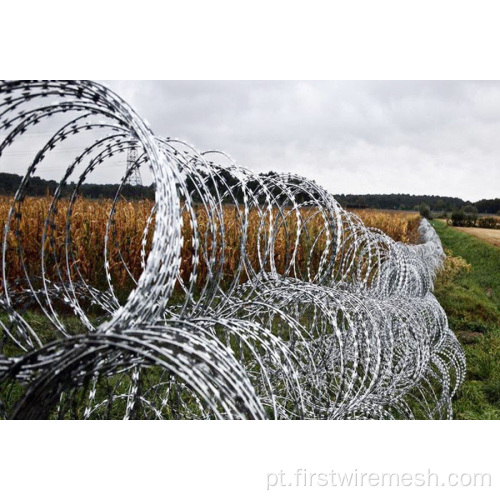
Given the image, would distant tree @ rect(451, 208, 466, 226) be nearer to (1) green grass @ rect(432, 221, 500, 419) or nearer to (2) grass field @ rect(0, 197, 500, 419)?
(1) green grass @ rect(432, 221, 500, 419)

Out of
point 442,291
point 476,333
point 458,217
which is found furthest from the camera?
point 458,217

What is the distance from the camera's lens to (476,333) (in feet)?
28.4

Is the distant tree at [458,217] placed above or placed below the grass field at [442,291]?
above

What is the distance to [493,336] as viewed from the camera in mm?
8305

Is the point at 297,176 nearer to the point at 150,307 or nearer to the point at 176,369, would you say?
the point at 150,307

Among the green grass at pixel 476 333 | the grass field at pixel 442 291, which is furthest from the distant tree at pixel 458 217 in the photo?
the grass field at pixel 442 291

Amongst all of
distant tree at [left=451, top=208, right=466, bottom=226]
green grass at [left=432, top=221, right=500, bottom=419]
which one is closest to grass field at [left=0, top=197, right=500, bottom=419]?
green grass at [left=432, top=221, right=500, bottom=419]

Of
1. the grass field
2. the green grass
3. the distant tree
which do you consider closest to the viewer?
the green grass

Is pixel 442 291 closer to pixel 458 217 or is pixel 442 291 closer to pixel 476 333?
pixel 476 333

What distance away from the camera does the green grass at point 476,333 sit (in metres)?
5.49

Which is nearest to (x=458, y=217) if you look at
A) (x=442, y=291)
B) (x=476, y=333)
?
(x=442, y=291)

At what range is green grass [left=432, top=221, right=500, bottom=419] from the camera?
549 cm

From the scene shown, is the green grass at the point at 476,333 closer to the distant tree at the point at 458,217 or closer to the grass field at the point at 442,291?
the grass field at the point at 442,291

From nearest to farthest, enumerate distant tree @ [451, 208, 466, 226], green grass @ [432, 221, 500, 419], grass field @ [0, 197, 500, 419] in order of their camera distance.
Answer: green grass @ [432, 221, 500, 419], grass field @ [0, 197, 500, 419], distant tree @ [451, 208, 466, 226]
